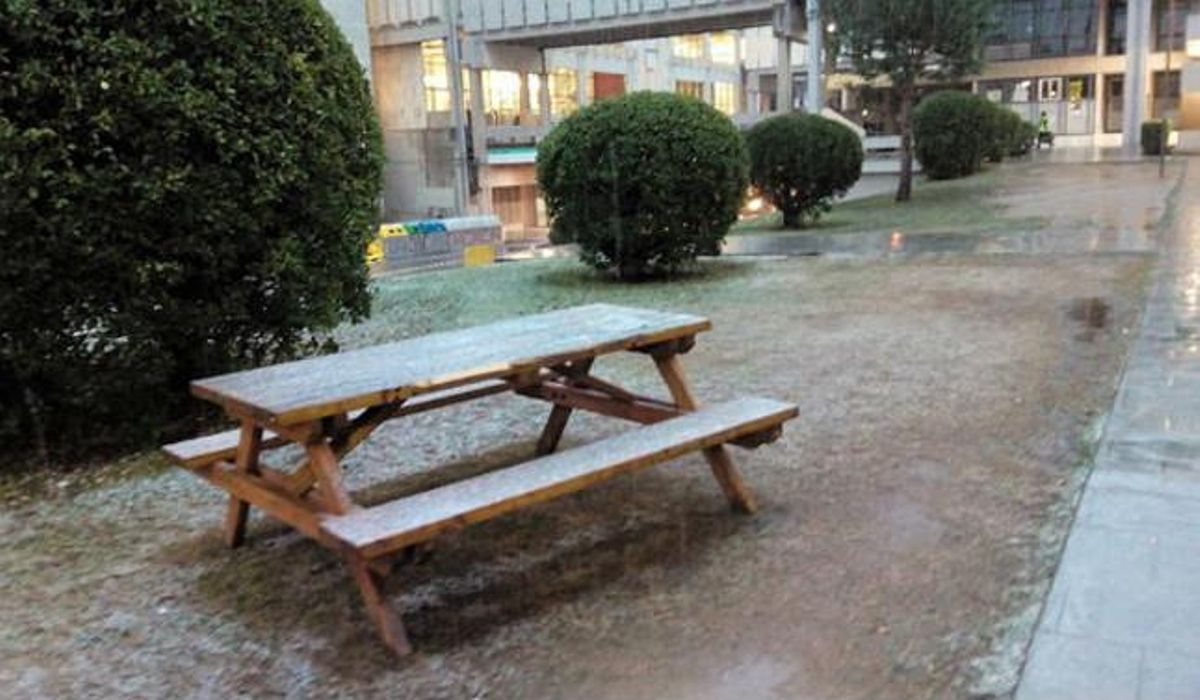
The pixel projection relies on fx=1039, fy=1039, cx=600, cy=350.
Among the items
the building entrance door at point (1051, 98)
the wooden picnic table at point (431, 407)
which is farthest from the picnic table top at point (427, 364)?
the building entrance door at point (1051, 98)

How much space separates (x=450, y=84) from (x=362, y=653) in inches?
1513

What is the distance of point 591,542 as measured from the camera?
3.88m

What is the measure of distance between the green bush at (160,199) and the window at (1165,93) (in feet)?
148

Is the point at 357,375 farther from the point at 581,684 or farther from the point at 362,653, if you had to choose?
the point at 581,684

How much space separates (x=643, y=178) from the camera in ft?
32.2

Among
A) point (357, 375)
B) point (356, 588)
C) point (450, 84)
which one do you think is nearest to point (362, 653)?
point (356, 588)

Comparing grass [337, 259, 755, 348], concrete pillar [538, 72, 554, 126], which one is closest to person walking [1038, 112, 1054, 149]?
concrete pillar [538, 72, 554, 126]

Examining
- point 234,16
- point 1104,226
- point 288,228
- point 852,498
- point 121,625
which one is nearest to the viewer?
point 121,625

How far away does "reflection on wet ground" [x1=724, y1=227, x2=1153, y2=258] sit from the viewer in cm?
1166

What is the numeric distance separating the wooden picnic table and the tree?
1779 cm

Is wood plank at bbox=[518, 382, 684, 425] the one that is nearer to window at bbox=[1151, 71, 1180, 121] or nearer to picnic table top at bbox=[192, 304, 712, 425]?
picnic table top at bbox=[192, 304, 712, 425]

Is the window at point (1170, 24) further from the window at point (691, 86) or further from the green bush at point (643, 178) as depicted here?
the green bush at point (643, 178)

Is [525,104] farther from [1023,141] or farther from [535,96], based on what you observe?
[1023,141]

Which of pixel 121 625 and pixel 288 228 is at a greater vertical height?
pixel 288 228
